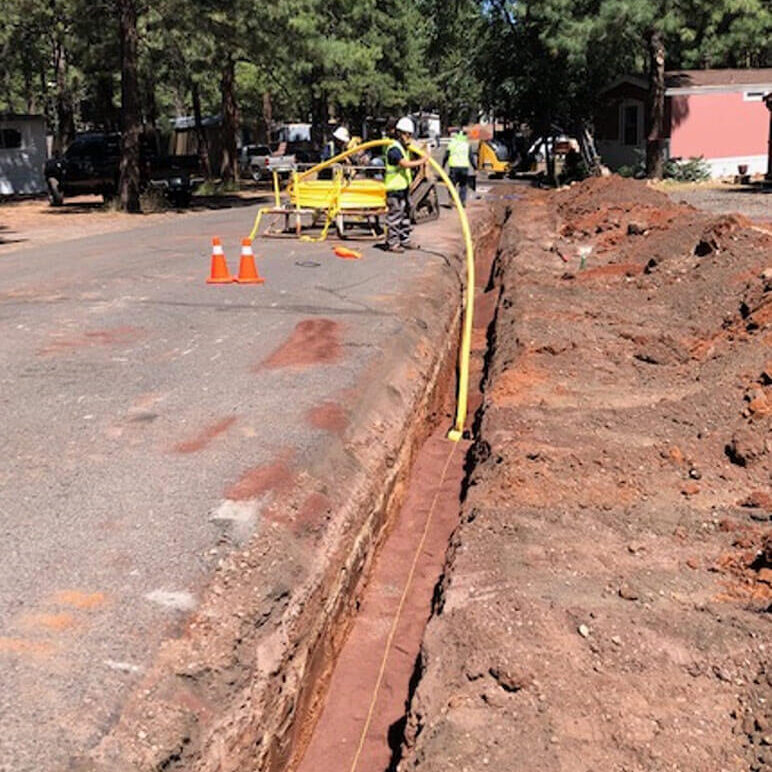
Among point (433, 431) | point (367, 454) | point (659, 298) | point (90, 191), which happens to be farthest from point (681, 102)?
point (367, 454)

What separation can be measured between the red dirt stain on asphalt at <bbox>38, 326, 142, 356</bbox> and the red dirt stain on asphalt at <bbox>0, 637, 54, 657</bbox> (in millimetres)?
4721

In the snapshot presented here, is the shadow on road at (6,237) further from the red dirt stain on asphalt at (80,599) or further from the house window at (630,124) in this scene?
the house window at (630,124)

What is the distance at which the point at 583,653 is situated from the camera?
166 inches

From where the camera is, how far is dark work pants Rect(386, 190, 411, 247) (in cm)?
1270

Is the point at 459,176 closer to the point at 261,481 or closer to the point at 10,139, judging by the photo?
the point at 261,481

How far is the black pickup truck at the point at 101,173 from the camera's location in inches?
1005

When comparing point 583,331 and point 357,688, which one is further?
point 583,331

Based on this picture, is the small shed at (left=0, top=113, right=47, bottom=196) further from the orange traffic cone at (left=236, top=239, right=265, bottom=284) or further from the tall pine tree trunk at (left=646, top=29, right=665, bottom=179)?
the orange traffic cone at (left=236, top=239, right=265, bottom=284)

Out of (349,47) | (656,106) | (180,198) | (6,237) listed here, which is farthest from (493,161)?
(6,237)

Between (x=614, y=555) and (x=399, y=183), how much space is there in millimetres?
8277

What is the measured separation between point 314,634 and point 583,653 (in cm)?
130

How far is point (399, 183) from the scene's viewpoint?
1255cm

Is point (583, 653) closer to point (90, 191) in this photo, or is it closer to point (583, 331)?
point (583, 331)

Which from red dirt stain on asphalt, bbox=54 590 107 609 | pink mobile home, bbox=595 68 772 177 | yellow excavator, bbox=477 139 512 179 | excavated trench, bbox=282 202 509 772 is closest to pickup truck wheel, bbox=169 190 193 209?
pink mobile home, bbox=595 68 772 177
